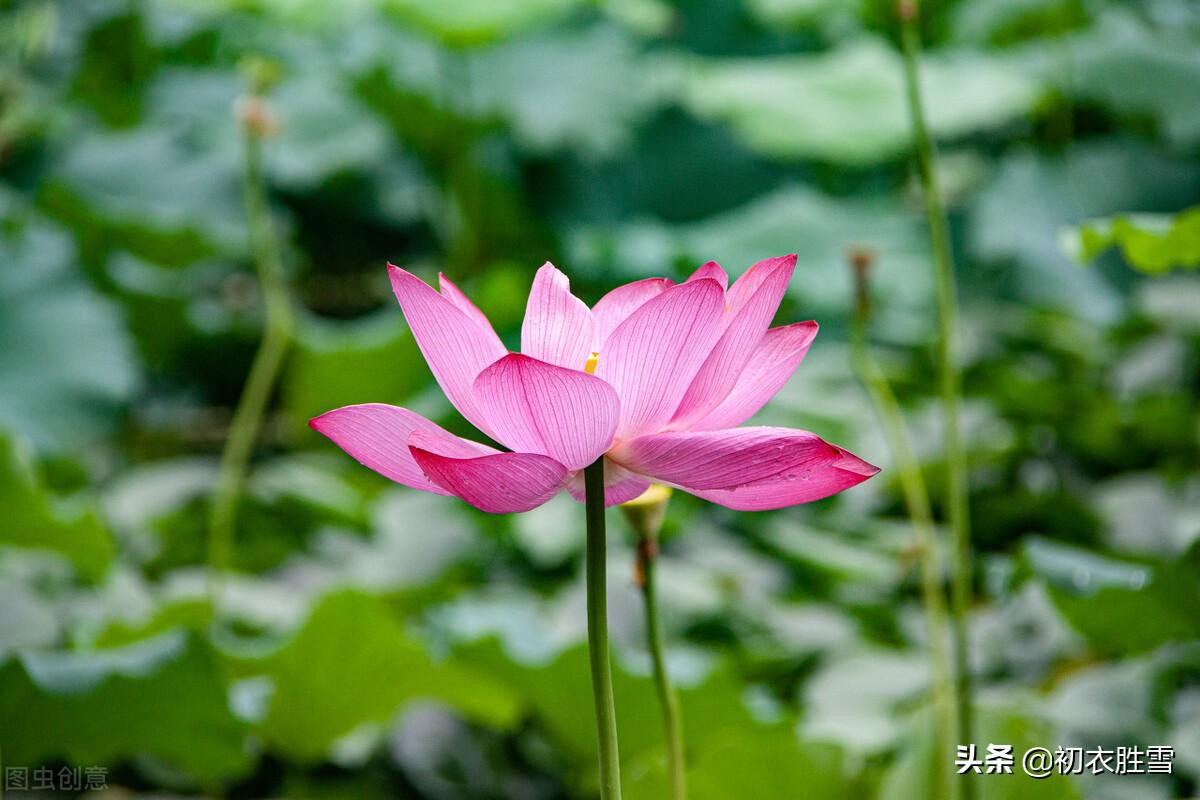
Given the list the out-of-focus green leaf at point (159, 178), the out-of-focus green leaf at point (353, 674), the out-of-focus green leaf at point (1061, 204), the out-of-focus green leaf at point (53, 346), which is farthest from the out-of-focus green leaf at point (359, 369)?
the out-of-focus green leaf at point (1061, 204)

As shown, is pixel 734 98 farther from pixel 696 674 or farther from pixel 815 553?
pixel 696 674

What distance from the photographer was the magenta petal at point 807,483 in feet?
0.74

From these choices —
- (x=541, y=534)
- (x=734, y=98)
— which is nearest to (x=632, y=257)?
(x=734, y=98)

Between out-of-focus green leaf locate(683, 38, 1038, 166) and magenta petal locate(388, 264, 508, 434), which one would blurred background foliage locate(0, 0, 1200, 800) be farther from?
magenta petal locate(388, 264, 508, 434)

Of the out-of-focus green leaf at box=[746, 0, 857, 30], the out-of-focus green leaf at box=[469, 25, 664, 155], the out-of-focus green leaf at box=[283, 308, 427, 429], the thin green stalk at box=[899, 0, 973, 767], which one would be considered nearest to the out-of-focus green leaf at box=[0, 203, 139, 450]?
the out-of-focus green leaf at box=[283, 308, 427, 429]

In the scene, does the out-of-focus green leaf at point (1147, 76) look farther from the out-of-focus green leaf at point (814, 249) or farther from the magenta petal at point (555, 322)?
the magenta petal at point (555, 322)

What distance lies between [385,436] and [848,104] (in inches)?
56.4

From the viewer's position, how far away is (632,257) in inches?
49.8

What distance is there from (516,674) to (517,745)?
68 mm

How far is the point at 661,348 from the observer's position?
0.23 metres

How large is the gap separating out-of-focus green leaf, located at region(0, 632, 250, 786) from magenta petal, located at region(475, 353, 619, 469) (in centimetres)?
32

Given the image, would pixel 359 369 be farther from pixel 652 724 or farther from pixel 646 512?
pixel 646 512

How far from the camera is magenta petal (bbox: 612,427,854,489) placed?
218mm

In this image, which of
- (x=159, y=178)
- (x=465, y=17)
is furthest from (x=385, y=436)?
(x=159, y=178)
